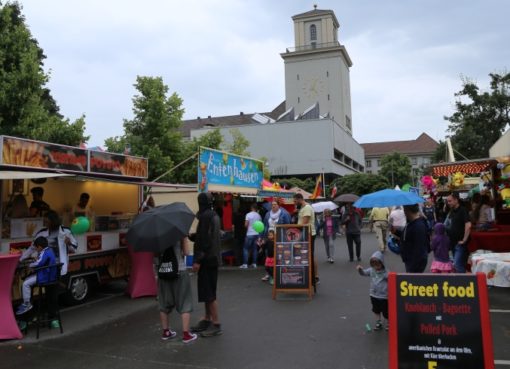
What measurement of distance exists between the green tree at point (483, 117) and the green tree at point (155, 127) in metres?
18.5

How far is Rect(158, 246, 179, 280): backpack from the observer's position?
5992 mm

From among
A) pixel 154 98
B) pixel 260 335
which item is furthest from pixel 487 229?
pixel 154 98

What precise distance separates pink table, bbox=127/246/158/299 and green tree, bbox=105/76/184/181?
16190mm

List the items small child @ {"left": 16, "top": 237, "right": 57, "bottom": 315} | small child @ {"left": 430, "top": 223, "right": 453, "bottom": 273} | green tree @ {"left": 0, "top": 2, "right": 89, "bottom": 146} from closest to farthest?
small child @ {"left": 16, "top": 237, "right": 57, "bottom": 315}, small child @ {"left": 430, "top": 223, "right": 453, "bottom": 273}, green tree @ {"left": 0, "top": 2, "right": 89, "bottom": 146}

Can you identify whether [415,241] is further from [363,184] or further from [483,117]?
[363,184]

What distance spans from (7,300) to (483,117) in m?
31.1

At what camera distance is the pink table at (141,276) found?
359 inches

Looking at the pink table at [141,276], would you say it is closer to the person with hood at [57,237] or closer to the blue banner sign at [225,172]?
A: the person with hood at [57,237]

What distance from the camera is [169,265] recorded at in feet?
19.7

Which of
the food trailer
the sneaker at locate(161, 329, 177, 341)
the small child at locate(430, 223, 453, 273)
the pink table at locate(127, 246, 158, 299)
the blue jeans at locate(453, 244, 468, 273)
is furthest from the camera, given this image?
the blue jeans at locate(453, 244, 468, 273)

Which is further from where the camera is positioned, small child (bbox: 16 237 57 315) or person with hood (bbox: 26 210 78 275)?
person with hood (bbox: 26 210 78 275)

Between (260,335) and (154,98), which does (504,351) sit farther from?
(154,98)

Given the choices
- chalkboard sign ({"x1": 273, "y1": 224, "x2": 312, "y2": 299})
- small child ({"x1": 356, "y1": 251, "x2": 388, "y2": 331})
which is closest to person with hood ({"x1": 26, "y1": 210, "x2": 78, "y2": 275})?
chalkboard sign ({"x1": 273, "y1": 224, "x2": 312, "y2": 299})

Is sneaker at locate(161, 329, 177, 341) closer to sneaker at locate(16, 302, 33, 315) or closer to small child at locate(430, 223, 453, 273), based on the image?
sneaker at locate(16, 302, 33, 315)
